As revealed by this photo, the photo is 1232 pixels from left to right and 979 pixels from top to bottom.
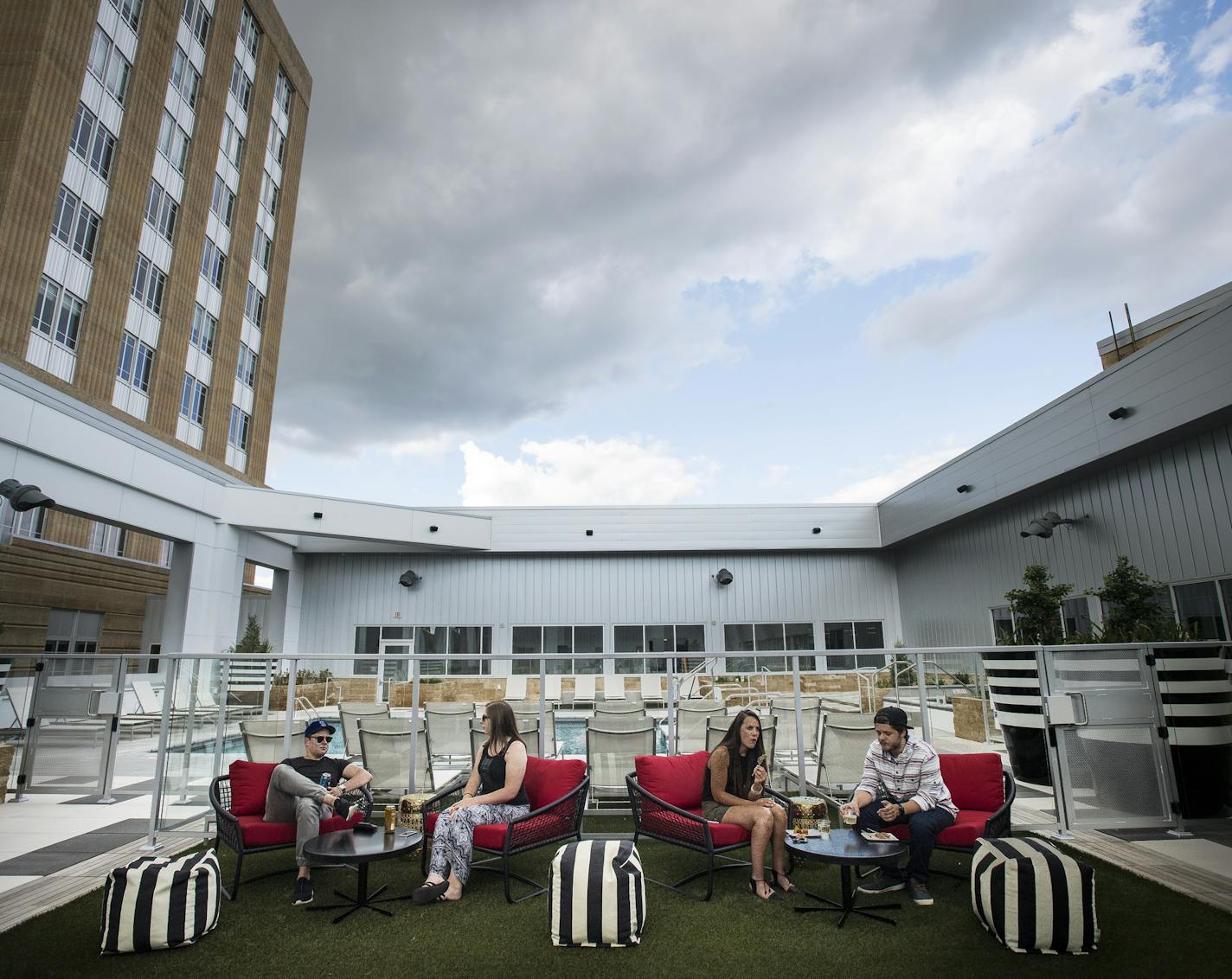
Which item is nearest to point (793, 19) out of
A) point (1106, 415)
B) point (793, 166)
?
point (793, 166)

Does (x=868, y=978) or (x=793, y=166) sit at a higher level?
(x=793, y=166)

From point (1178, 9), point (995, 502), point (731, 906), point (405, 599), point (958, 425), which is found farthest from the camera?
point (958, 425)

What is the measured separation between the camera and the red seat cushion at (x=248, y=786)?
5.57m

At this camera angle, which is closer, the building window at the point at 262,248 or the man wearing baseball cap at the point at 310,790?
the man wearing baseball cap at the point at 310,790

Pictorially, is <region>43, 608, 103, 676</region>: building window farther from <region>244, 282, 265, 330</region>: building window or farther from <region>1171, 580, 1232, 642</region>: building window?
<region>1171, 580, 1232, 642</region>: building window

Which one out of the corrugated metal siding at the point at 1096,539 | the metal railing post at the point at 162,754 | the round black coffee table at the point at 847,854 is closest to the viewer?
the round black coffee table at the point at 847,854

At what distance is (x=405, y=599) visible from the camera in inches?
915

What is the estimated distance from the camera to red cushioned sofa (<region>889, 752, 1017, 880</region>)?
5074 mm

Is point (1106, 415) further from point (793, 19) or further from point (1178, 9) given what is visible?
point (793, 19)

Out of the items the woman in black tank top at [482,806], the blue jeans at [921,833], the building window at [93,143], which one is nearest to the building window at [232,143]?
the building window at [93,143]

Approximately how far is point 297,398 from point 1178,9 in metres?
33.6

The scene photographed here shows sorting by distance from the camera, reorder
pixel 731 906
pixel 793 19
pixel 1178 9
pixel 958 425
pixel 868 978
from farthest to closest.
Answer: pixel 958 425 < pixel 793 19 < pixel 1178 9 < pixel 731 906 < pixel 868 978

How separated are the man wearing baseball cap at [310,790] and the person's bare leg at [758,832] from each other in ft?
9.49

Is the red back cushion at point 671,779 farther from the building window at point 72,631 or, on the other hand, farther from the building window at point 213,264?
the building window at point 213,264
